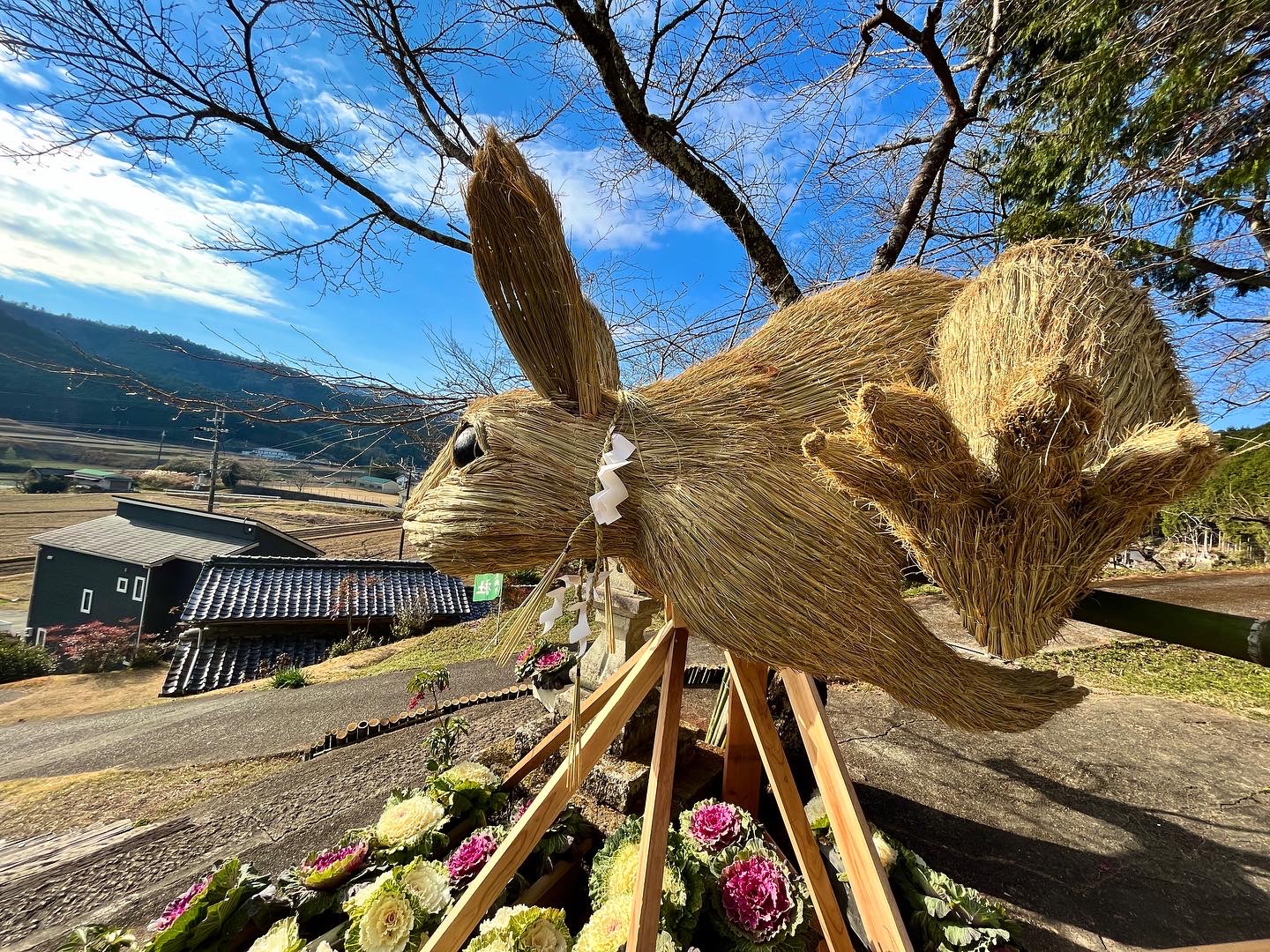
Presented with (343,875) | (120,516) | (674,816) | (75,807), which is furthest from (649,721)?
(120,516)

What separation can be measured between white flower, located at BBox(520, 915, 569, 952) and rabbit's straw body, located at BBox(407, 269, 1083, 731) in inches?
50.9

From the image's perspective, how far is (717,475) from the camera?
1.41 m

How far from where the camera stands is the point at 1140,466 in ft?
3.10

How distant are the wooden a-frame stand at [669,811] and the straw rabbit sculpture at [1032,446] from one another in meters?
0.71

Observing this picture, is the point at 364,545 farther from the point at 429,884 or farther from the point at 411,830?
the point at 429,884

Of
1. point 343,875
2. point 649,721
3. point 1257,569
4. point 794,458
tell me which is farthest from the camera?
point 1257,569

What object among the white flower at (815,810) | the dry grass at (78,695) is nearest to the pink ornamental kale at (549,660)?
the white flower at (815,810)

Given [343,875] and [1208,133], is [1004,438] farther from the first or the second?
[1208,133]

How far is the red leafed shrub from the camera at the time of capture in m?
11.4

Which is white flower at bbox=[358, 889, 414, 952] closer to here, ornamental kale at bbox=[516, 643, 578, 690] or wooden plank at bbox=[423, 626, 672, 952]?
wooden plank at bbox=[423, 626, 672, 952]

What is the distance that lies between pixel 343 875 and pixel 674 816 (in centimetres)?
153

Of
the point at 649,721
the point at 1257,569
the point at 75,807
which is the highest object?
the point at 1257,569

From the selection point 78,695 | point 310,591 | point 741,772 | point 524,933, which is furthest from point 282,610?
point 741,772

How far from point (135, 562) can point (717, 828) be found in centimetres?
1879
